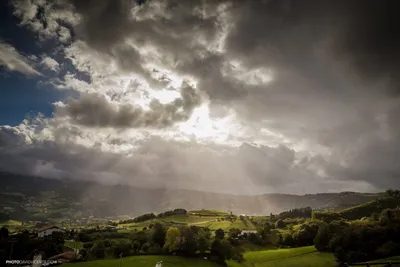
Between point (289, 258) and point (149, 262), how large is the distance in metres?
43.6

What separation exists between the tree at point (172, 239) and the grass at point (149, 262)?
457 cm

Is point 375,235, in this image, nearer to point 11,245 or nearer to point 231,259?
point 231,259

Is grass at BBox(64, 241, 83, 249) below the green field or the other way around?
the other way around

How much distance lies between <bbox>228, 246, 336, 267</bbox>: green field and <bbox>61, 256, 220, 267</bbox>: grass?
34.0ft

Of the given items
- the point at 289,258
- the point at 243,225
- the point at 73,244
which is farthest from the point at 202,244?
the point at 243,225

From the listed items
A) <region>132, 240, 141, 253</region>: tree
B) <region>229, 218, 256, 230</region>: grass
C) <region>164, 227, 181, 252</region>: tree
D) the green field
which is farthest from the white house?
the green field

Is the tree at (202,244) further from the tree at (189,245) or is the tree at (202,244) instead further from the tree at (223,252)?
the tree at (223,252)

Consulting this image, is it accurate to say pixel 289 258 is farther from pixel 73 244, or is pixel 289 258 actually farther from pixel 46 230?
pixel 46 230

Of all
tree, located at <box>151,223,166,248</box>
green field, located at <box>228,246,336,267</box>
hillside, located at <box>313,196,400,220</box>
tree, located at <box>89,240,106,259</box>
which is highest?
hillside, located at <box>313,196,400,220</box>

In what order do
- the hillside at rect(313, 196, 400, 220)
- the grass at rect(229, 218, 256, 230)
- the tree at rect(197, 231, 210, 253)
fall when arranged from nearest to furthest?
the tree at rect(197, 231, 210, 253), the grass at rect(229, 218, 256, 230), the hillside at rect(313, 196, 400, 220)

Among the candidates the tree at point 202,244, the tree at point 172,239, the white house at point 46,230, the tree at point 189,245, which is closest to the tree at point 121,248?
the tree at point 172,239

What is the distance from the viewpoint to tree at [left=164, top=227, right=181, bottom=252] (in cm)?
10650

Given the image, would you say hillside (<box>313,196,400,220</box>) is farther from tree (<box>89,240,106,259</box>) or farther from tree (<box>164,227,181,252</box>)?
tree (<box>89,240,106,259</box>)

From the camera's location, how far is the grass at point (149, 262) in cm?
8795
